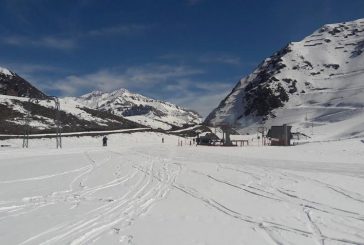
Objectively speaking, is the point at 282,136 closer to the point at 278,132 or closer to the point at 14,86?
the point at 278,132

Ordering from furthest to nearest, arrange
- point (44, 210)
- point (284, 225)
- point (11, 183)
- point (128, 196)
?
point (11, 183) < point (128, 196) < point (44, 210) < point (284, 225)

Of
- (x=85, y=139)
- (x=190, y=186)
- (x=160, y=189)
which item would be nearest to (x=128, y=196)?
(x=160, y=189)

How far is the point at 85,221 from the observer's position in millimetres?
10469

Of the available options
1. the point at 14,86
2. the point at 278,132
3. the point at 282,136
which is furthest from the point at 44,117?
the point at 282,136

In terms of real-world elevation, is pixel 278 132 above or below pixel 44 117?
below

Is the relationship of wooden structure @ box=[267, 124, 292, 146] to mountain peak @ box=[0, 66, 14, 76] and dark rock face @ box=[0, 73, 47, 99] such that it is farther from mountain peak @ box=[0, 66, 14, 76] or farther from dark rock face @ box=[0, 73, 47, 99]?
mountain peak @ box=[0, 66, 14, 76]

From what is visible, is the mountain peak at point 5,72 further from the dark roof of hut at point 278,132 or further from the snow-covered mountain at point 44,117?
the dark roof of hut at point 278,132

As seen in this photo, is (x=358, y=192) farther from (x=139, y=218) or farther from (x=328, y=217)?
(x=139, y=218)

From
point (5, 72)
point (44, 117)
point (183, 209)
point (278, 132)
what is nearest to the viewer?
point (183, 209)

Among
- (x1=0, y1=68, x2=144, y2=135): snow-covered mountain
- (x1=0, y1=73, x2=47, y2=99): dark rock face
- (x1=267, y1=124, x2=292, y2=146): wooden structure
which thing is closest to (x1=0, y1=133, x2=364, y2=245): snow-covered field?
(x1=267, y1=124, x2=292, y2=146): wooden structure

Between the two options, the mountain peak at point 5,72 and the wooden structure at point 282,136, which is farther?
the mountain peak at point 5,72

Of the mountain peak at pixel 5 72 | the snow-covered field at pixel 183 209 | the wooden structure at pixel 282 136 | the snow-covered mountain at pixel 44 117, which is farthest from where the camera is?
the mountain peak at pixel 5 72

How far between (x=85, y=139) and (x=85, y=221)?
71931mm

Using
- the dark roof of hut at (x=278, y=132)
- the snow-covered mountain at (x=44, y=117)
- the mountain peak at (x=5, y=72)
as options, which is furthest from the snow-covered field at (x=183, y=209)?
the mountain peak at (x=5, y=72)
